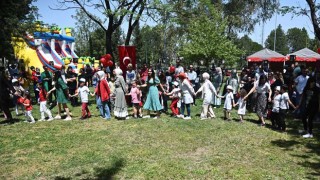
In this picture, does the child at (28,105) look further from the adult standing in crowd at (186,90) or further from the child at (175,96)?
the adult standing in crowd at (186,90)

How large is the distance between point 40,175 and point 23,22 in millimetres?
11570

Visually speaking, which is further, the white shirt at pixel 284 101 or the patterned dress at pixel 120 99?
the patterned dress at pixel 120 99

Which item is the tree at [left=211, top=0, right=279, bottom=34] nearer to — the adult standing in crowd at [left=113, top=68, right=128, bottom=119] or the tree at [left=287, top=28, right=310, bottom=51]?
the adult standing in crowd at [left=113, top=68, right=128, bottom=119]

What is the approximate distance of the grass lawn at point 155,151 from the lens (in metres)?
5.95

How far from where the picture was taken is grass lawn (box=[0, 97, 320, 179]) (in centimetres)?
595

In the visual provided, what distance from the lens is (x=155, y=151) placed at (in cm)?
715

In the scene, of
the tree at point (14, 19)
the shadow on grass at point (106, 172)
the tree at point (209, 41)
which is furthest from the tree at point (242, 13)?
the shadow on grass at point (106, 172)

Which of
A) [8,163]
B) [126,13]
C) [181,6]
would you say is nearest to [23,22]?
[126,13]

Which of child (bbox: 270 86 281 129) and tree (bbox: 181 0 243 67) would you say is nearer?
child (bbox: 270 86 281 129)

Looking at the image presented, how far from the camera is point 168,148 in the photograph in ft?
24.2

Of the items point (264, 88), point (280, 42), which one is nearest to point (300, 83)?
point (264, 88)

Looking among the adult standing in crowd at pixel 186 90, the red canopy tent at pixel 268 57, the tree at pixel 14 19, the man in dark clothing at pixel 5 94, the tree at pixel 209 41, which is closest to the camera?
the man in dark clothing at pixel 5 94

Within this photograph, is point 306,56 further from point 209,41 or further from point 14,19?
point 14,19

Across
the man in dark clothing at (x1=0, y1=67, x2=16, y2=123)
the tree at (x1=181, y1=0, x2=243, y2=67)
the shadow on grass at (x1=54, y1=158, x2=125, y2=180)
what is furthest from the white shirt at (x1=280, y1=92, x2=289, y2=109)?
the tree at (x1=181, y1=0, x2=243, y2=67)
